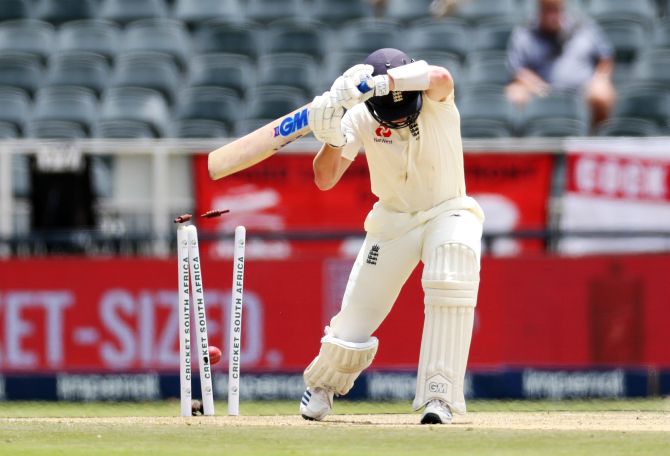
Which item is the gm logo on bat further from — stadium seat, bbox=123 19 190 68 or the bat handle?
stadium seat, bbox=123 19 190 68

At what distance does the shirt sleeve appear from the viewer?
737 cm

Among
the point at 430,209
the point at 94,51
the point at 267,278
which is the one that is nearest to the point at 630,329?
the point at 267,278

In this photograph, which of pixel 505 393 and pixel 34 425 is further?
pixel 505 393

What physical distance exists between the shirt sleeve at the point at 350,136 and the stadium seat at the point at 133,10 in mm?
7927

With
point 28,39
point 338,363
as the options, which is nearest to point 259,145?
point 338,363

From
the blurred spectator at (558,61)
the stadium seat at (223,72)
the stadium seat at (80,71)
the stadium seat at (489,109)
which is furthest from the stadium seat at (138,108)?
the blurred spectator at (558,61)

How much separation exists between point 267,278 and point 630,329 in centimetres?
262

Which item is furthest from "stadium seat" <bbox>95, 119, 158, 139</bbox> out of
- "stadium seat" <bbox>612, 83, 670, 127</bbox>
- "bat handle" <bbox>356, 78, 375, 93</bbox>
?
"bat handle" <bbox>356, 78, 375, 93</bbox>

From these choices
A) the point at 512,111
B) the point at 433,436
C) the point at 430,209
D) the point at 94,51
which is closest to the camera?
the point at 433,436

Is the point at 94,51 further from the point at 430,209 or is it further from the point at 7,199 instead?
the point at 430,209

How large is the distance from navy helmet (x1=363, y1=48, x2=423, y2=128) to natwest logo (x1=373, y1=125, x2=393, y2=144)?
91 millimetres

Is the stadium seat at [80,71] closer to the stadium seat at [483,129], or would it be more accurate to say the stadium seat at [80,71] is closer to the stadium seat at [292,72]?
the stadium seat at [292,72]

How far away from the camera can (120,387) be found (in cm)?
1095

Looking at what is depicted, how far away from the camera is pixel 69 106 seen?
13680 millimetres
